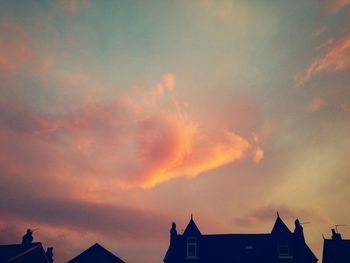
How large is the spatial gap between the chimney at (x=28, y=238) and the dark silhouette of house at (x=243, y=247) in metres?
19.8

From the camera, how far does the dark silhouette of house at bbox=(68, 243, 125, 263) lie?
3462 centimetres

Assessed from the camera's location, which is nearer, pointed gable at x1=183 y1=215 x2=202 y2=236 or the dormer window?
the dormer window

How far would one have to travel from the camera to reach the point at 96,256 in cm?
3516

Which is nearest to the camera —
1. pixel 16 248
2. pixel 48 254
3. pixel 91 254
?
pixel 91 254

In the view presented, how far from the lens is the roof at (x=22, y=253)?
35406 mm

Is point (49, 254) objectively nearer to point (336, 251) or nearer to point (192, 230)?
point (192, 230)

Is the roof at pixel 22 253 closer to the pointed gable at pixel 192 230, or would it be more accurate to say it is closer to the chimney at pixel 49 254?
the chimney at pixel 49 254

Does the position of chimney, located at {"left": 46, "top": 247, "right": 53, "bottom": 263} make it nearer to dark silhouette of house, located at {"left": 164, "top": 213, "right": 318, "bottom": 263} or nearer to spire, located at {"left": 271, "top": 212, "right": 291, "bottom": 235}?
dark silhouette of house, located at {"left": 164, "top": 213, "right": 318, "bottom": 263}

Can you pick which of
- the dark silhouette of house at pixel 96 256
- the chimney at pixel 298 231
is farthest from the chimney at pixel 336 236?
the dark silhouette of house at pixel 96 256

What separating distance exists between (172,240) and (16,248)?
68.6 feet

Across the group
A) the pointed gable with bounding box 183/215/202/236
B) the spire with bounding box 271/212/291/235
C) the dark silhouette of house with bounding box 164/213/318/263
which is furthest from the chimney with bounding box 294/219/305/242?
the pointed gable with bounding box 183/215/202/236

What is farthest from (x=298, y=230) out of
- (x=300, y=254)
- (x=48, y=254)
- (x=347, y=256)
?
(x=48, y=254)

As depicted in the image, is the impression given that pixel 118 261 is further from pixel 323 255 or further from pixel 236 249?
pixel 323 255

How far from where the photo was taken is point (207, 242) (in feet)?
121
